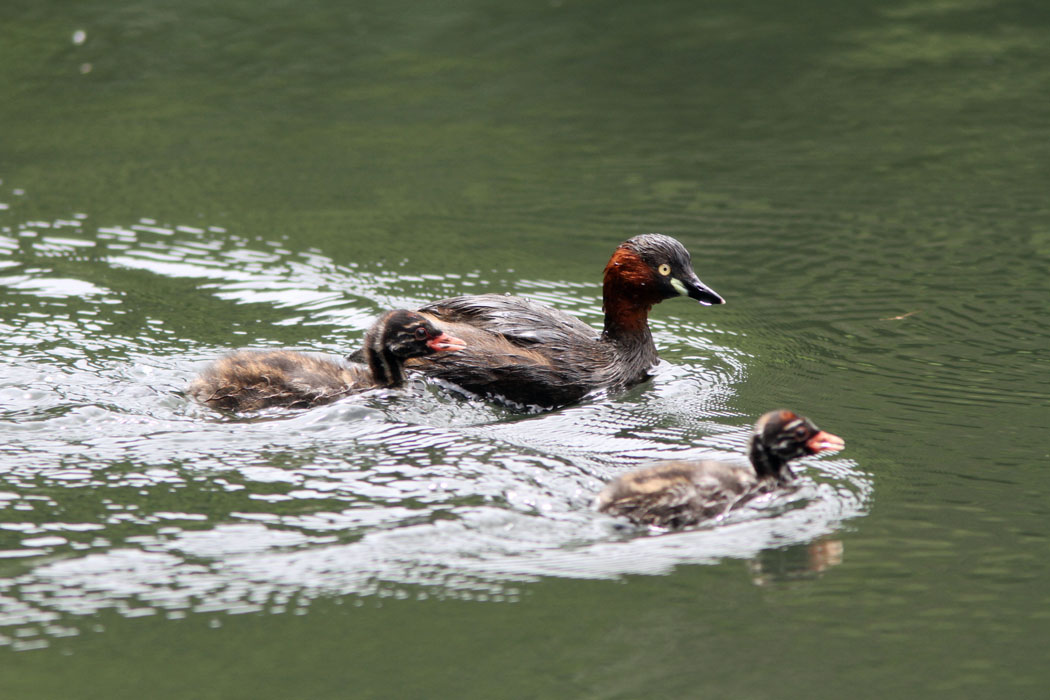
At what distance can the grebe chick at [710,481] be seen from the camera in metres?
5.68

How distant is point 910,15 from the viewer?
14812 millimetres

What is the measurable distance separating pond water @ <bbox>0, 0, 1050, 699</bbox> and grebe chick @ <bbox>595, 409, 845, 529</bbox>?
0.11 m

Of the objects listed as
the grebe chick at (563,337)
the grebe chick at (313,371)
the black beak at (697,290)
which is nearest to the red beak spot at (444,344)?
the grebe chick at (313,371)

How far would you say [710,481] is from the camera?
230 inches

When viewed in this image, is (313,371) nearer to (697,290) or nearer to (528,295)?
(697,290)

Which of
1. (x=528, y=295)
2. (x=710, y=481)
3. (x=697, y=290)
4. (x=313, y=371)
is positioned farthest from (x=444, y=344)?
(x=710, y=481)

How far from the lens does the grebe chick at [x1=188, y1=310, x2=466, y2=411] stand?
7.04 metres

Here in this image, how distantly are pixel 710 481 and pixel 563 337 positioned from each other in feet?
6.78

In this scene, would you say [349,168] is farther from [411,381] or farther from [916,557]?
[916,557]

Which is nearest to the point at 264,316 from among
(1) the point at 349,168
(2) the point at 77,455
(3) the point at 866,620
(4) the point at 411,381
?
(4) the point at 411,381

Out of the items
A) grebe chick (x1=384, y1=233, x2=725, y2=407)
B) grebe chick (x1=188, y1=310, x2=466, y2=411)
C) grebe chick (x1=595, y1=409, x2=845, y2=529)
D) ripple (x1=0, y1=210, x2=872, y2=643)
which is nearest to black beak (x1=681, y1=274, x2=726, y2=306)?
grebe chick (x1=384, y1=233, x2=725, y2=407)

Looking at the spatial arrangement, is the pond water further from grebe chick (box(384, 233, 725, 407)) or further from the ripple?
grebe chick (box(384, 233, 725, 407))

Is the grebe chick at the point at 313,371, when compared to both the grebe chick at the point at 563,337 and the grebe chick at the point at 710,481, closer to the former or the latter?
the grebe chick at the point at 563,337

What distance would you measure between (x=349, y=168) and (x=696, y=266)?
3796 millimetres
